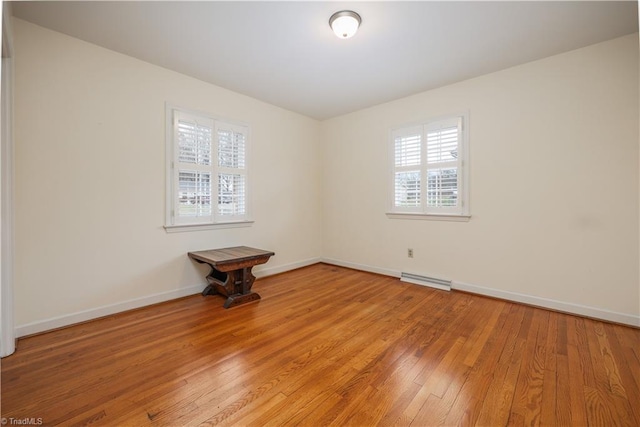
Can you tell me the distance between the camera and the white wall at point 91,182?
2.30 meters

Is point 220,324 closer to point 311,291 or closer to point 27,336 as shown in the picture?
point 311,291

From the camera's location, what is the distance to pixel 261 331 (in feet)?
7.82

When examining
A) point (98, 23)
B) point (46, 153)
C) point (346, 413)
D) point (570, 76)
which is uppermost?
point (98, 23)

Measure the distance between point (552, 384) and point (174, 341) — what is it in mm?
2690

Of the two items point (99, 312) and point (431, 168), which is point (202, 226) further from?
point (431, 168)

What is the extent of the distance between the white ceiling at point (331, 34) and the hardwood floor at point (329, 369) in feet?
8.69

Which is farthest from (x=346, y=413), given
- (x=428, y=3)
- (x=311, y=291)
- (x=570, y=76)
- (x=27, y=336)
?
(x=570, y=76)

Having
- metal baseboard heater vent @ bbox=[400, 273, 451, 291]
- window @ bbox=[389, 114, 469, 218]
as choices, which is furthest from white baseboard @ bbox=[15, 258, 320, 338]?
window @ bbox=[389, 114, 469, 218]

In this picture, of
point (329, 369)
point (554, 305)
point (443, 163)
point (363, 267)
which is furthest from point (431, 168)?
point (329, 369)

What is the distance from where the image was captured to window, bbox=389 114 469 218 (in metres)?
3.42

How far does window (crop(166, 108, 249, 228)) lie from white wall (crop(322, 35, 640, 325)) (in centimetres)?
237

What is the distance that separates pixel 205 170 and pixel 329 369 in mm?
2677

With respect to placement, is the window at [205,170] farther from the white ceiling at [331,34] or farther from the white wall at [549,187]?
the white wall at [549,187]

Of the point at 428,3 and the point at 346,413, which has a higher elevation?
the point at 428,3
